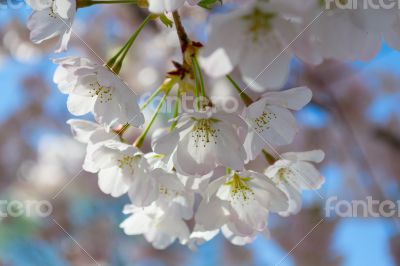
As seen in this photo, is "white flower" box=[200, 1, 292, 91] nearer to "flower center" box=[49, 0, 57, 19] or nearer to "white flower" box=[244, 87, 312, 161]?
"white flower" box=[244, 87, 312, 161]

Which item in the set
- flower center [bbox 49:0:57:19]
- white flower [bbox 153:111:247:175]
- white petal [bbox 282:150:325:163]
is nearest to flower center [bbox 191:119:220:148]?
white flower [bbox 153:111:247:175]

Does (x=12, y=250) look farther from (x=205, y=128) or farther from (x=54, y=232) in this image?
(x=205, y=128)

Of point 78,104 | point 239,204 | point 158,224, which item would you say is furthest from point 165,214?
point 78,104

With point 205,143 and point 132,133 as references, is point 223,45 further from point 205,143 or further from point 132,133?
point 132,133

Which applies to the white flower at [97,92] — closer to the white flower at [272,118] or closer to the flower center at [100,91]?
the flower center at [100,91]

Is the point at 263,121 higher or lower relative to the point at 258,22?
lower

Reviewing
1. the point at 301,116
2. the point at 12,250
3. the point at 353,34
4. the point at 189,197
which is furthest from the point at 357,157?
the point at 12,250
